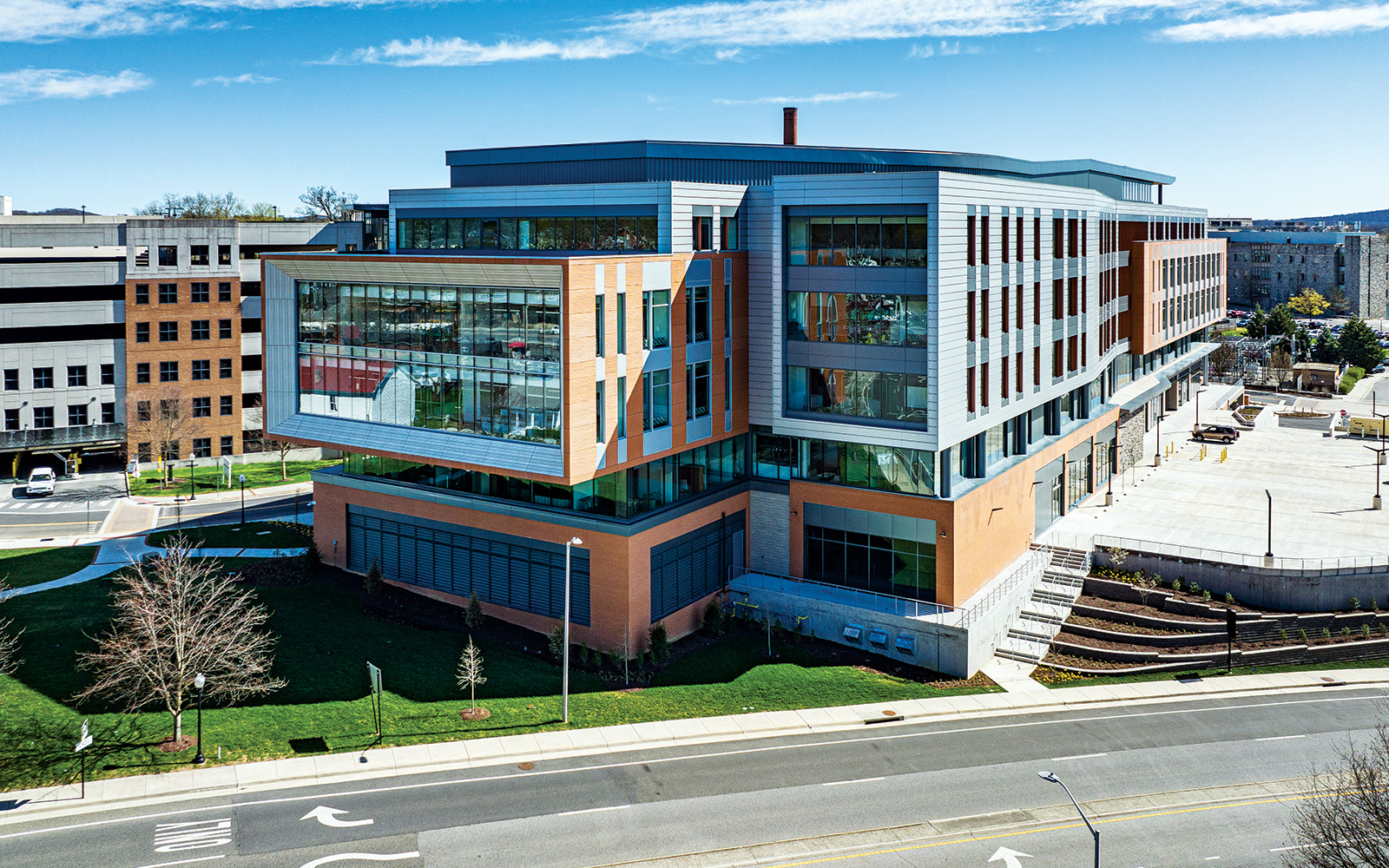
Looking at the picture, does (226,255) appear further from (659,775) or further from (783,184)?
(659,775)

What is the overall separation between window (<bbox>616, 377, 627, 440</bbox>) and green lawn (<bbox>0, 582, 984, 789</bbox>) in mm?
10014

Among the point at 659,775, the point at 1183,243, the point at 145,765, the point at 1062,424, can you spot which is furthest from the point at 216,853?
the point at 1183,243

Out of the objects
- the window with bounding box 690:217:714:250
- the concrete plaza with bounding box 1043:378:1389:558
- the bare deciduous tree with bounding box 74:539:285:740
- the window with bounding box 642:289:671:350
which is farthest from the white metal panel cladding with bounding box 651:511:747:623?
the concrete plaza with bounding box 1043:378:1389:558

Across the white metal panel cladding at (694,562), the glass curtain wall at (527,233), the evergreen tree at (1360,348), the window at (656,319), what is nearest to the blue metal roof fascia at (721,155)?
the glass curtain wall at (527,233)

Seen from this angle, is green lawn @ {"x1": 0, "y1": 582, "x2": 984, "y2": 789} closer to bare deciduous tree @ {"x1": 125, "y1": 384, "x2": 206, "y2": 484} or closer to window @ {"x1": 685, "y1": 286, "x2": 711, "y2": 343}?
window @ {"x1": 685, "y1": 286, "x2": 711, "y2": 343}

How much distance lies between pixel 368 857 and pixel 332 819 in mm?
2657

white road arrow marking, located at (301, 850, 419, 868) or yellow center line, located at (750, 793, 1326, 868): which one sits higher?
white road arrow marking, located at (301, 850, 419, 868)

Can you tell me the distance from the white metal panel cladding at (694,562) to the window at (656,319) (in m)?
8.71

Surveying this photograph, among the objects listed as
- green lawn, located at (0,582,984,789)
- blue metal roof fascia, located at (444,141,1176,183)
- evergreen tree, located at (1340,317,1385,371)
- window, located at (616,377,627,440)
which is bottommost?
green lawn, located at (0,582,984,789)

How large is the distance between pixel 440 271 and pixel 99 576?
25.8m

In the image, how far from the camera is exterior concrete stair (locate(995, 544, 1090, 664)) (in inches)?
1955

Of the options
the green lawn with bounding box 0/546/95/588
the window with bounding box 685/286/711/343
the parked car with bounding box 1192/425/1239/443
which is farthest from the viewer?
the parked car with bounding box 1192/425/1239/443

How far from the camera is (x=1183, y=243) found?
9194 cm

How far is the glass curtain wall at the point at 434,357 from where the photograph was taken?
145 ft
